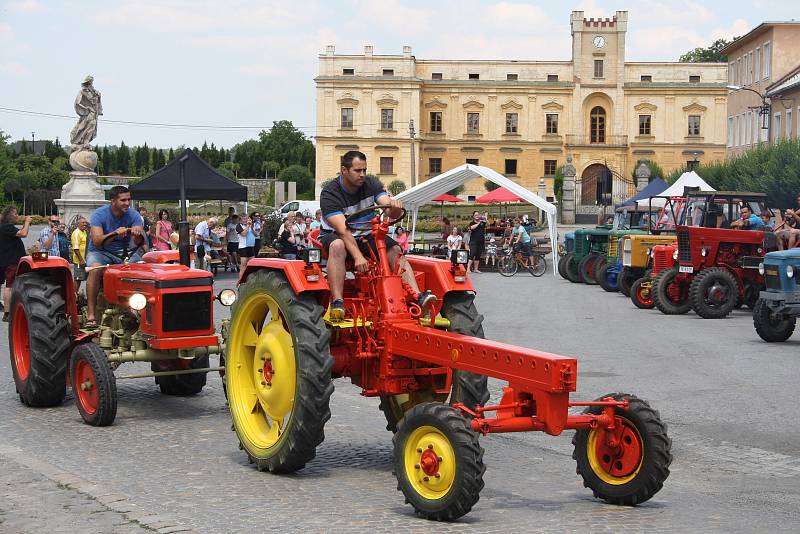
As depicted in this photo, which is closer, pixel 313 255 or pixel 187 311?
pixel 313 255

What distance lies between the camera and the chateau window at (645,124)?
113375 mm

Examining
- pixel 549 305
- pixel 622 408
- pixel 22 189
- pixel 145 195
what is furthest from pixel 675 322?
pixel 22 189

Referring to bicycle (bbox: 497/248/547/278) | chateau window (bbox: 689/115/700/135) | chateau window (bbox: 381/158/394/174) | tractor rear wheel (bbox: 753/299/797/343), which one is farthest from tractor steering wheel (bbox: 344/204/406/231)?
chateau window (bbox: 689/115/700/135)

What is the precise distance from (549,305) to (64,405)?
50.1 ft

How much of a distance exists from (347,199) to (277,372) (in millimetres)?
1391

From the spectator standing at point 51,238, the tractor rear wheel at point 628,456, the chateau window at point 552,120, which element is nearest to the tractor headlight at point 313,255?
the tractor rear wheel at point 628,456

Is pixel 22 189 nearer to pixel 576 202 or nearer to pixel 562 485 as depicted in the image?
pixel 576 202

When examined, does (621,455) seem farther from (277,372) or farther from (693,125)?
(693,125)

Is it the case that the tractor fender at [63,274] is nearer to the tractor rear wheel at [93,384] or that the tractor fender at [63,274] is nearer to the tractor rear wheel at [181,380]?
the tractor rear wheel at [93,384]

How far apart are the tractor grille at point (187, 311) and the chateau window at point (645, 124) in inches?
4180

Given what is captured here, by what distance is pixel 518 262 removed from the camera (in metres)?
38.9

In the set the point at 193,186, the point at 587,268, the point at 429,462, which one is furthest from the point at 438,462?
the point at 587,268

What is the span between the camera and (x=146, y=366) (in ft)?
44.9

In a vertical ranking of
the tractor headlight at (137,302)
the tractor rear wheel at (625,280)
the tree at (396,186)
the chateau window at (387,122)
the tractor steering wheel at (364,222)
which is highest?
the chateau window at (387,122)
